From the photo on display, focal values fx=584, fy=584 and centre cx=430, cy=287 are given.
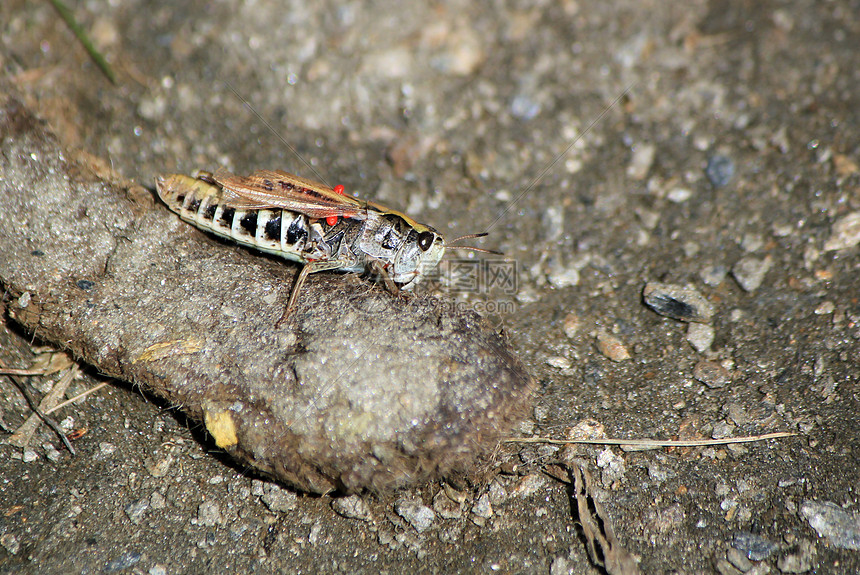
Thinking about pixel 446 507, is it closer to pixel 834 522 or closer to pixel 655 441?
pixel 655 441

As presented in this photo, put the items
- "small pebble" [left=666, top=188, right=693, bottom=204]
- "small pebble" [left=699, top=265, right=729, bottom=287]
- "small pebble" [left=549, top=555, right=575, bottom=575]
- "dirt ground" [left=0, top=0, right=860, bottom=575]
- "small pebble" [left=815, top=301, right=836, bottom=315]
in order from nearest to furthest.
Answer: "small pebble" [left=549, top=555, right=575, bottom=575]
"dirt ground" [left=0, top=0, right=860, bottom=575]
"small pebble" [left=815, top=301, right=836, bottom=315]
"small pebble" [left=699, top=265, right=729, bottom=287]
"small pebble" [left=666, top=188, right=693, bottom=204]

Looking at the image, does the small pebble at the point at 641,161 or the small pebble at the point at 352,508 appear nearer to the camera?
the small pebble at the point at 352,508

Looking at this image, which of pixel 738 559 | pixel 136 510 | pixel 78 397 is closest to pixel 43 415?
pixel 78 397

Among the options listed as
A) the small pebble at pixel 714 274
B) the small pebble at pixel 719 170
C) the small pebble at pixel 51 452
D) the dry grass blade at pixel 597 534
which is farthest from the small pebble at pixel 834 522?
the small pebble at pixel 51 452

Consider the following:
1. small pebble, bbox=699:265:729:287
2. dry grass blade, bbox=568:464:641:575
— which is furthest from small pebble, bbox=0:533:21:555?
small pebble, bbox=699:265:729:287

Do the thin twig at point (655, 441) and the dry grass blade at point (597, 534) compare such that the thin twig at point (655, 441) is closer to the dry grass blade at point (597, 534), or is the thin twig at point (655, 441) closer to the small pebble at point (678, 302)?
the dry grass blade at point (597, 534)

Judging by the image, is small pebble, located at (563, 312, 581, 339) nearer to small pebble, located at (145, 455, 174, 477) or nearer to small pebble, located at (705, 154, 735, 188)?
small pebble, located at (705, 154, 735, 188)
